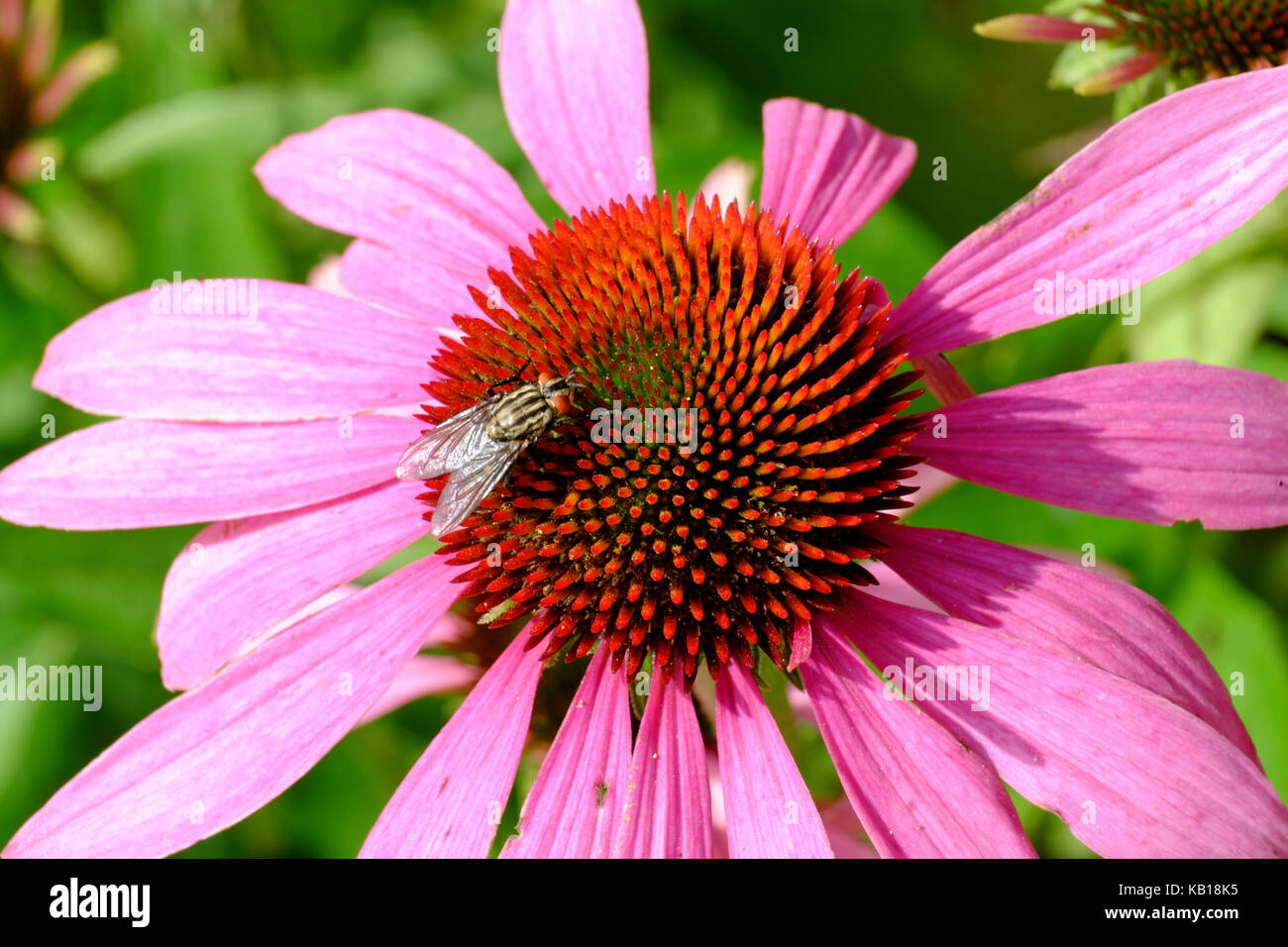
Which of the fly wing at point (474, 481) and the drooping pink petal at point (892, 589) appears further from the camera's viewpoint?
the drooping pink petal at point (892, 589)

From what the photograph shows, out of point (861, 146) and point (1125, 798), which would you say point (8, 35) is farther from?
point (1125, 798)

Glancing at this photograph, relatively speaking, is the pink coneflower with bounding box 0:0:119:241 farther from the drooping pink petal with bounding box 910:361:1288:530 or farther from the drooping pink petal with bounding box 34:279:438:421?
the drooping pink petal with bounding box 910:361:1288:530

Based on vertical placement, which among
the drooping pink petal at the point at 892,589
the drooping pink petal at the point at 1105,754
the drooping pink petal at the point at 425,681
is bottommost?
the drooping pink petal at the point at 425,681

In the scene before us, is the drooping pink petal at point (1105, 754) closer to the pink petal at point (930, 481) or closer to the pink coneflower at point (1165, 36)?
the pink petal at point (930, 481)

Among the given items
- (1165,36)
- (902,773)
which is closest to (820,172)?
(1165,36)

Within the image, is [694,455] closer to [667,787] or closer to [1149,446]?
[667,787]

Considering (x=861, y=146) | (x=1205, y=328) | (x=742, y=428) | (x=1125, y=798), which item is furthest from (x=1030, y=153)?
(x=1125, y=798)

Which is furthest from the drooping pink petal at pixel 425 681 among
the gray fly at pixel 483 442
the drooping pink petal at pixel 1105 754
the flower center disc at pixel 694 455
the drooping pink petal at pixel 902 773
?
the drooping pink petal at pixel 1105 754
